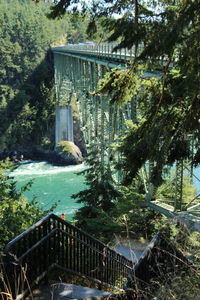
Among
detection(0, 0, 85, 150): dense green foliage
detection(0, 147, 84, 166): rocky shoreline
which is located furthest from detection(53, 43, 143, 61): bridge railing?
detection(0, 0, 85, 150): dense green foliage

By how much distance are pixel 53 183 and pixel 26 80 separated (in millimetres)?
31998

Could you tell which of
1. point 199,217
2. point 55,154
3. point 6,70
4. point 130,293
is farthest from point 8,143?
point 130,293

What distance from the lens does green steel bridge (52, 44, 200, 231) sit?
777cm

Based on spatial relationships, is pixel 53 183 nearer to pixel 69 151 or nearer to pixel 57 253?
pixel 69 151

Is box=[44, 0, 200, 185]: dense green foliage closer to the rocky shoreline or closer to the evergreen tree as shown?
the evergreen tree

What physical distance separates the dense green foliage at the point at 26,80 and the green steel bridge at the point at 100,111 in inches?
346

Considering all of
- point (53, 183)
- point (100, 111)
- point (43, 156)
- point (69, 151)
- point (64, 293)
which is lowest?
point (53, 183)

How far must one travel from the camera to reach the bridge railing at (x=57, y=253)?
3.30 m

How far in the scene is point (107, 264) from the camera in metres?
4.82

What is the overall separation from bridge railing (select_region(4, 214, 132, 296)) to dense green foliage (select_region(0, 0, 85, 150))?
4785 cm

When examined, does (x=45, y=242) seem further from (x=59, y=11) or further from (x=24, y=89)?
(x=24, y=89)

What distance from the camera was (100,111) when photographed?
→ 19.7 metres

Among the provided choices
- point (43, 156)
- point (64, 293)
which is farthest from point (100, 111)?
point (43, 156)

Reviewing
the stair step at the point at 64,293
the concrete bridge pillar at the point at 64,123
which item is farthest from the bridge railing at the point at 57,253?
the concrete bridge pillar at the point at 64,123
